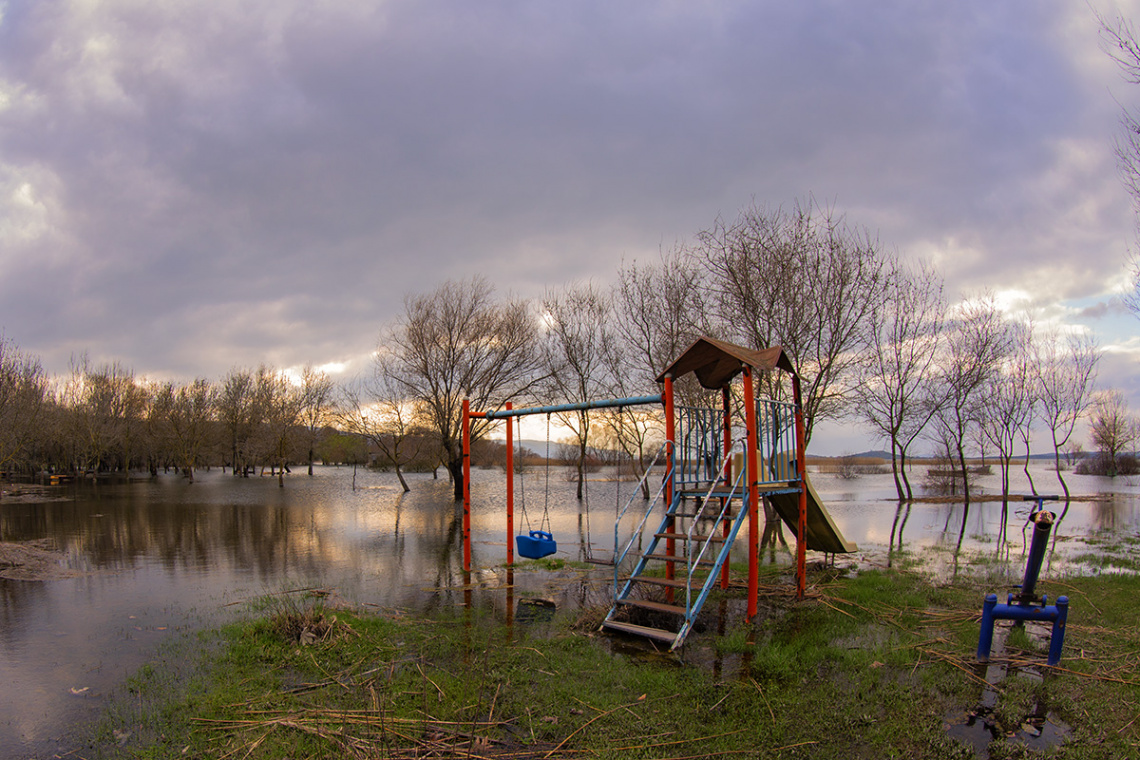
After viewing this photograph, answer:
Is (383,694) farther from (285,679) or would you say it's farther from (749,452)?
(749,452)

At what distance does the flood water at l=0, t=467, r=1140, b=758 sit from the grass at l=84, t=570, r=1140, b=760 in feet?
2.95

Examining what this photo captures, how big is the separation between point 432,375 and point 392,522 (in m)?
9.60

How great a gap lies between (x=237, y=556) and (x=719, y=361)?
11833mm

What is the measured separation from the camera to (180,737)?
4418 millimetres

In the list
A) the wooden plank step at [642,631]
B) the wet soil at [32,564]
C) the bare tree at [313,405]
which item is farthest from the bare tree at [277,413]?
the wooden plank step at [642,631]

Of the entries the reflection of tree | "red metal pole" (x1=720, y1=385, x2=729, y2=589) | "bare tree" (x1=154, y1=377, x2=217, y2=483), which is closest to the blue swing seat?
"red metal pole" (x1=720, y1=385, x2=729, y2=589)

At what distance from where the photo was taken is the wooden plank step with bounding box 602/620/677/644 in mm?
6368

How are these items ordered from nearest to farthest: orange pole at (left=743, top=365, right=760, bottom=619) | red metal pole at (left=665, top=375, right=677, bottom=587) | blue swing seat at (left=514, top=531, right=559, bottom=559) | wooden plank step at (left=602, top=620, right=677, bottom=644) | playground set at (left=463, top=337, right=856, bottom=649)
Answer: wooden plank step at (left=602, top=620, right=677, bottom=644), playground set at (left=463, top=337, right=856, bottom=649), orange pole at (left=743, top=365, right=760, bottom=619), red metal pole at (left=665, top=375, right=677, bottom=587), blue swing seat at (left=514, top=531, right=559, bottom=559)

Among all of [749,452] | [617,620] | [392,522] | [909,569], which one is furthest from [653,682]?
[392,522]

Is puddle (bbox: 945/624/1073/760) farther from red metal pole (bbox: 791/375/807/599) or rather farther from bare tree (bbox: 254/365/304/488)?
bare tree (bbox: 254/365/304/488)

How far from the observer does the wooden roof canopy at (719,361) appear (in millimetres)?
7777

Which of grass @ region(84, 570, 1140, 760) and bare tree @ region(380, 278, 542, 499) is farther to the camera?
bare tree @ region(380, 278, 542, 499)

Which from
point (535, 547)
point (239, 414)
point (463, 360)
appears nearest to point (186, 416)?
point (239, 414)

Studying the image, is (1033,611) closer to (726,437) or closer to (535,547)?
(726,437)
